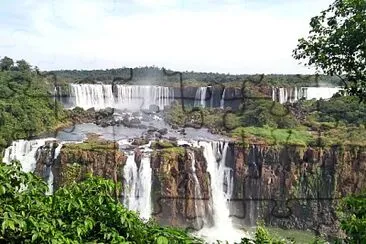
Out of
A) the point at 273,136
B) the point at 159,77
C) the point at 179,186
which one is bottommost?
the point at 179,186

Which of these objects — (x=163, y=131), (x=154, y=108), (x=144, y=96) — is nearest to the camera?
(x=163, y=131)

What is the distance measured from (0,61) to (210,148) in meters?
7.47

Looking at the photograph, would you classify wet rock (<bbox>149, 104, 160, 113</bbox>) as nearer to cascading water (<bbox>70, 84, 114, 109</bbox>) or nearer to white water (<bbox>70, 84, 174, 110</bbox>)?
white water (<bbox>70, 84, 174, 110</bbox>)

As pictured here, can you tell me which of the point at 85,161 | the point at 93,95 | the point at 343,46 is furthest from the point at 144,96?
the point at 343,46

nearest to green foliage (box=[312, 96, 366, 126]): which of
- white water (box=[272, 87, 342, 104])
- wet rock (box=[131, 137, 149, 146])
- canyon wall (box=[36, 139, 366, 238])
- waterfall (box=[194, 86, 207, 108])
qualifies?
white water (box=[272, 87, 342, 104])

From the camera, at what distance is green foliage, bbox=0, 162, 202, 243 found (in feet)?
4.92

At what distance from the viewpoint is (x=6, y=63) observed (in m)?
15.8

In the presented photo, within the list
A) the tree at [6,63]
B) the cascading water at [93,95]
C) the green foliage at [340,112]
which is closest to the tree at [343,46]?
the green foliage at [340,112]

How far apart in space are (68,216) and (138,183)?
995cm

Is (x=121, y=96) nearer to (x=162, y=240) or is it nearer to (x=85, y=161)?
(x=85, y=161)

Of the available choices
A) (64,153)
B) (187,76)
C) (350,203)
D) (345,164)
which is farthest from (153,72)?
(350,203)

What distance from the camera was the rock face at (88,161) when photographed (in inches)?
429

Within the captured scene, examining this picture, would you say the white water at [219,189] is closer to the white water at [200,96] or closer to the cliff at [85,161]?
the white water at [200,96]

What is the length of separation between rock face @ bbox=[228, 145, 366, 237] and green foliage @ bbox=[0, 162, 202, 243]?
1065 centimetres
